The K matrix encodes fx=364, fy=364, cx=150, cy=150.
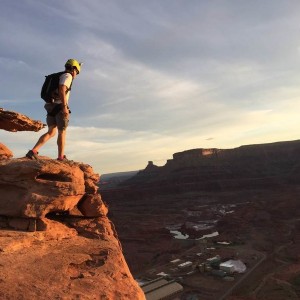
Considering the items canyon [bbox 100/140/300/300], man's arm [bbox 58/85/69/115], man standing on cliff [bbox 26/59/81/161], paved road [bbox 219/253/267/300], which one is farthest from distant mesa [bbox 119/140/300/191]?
man's arm [bbox 58/85/69/115]

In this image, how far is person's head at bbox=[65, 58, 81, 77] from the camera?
729 centimetres

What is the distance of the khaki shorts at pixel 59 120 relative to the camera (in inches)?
295

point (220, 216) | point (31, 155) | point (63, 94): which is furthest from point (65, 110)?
point (220, 216)

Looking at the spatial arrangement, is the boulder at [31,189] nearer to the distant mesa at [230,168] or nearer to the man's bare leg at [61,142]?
the man's bare leg at [61,142]

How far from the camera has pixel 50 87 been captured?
7316 millimetres

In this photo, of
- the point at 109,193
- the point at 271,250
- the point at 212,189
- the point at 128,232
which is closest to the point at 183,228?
the point at 128,232

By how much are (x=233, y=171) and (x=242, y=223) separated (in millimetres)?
45075

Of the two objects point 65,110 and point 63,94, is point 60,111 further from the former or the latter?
point 63,94

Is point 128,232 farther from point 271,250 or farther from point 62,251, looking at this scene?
point 62,251

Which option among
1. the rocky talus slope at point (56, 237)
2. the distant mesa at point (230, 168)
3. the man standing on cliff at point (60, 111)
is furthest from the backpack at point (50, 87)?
the distant mesa at point (230, 168)

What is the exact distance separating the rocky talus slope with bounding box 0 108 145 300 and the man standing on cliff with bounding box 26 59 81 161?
41cm

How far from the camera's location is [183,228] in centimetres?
5278

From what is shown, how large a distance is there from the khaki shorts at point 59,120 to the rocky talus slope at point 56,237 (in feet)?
2.58

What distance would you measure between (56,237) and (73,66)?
11.0 feet
